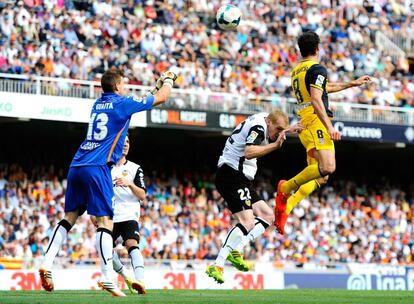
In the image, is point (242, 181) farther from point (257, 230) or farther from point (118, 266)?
point (118, 266)

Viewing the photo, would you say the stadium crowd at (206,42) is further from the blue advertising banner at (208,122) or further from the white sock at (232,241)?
the white sock at (232,241)

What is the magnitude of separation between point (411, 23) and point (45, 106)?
15212 mm

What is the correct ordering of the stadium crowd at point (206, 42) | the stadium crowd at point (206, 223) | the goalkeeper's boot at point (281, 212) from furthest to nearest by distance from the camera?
the stadium crowd at point (206, 42) → the stadium crowd at point (206, 223) → the goalkeeper's boot at point (281, 212)

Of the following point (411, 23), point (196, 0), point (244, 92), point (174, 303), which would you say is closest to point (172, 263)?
point (244, 92)

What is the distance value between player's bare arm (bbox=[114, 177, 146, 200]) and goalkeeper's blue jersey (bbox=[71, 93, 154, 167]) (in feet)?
4.88

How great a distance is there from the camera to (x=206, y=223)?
2839 cm

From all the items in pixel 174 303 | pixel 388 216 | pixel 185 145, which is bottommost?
pixel 174 303

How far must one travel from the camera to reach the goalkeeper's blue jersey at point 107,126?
478 inches

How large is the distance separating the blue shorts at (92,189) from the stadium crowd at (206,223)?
9.90 m

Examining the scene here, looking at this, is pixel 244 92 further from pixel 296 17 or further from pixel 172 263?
pixel 172 263

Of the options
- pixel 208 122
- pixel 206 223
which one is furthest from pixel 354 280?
pixel 208 122

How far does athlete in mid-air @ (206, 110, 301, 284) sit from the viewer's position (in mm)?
14344

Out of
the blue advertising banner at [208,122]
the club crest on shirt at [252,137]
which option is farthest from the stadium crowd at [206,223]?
the club crest on shirt at [252,137]

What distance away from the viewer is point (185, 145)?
31.5m
